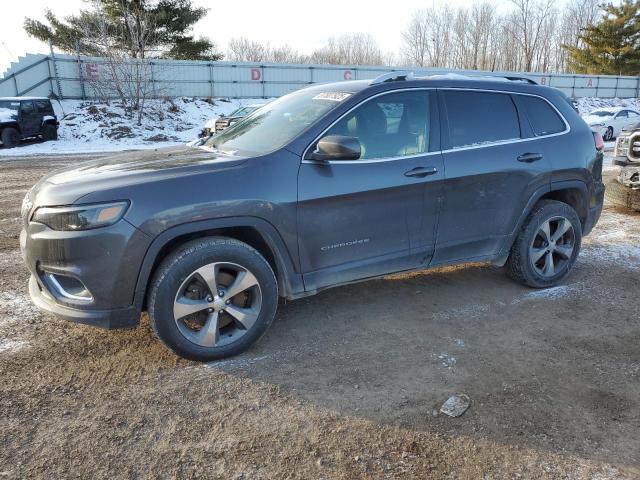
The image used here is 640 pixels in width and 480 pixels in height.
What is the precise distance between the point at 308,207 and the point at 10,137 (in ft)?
60.6

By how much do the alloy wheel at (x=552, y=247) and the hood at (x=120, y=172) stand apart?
9.17 feet

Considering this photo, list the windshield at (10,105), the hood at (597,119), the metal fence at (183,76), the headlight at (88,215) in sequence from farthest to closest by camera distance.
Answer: the metal fence at (183,76), the hood at (597,119), the windshield at (10,105), the headlight at (88,215)

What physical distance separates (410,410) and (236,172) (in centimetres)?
178

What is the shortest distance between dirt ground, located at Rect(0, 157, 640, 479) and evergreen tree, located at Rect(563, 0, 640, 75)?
56365 millimetres

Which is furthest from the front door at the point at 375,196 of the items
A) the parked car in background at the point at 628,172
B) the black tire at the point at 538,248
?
the parked car in background at the point at 628,172

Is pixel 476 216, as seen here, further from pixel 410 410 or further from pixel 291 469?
pixel 291 469

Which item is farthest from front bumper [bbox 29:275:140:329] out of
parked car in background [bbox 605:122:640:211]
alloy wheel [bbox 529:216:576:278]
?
parked car in background [bbox 605:122:640:211]

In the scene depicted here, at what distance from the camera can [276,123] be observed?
12.9 ft

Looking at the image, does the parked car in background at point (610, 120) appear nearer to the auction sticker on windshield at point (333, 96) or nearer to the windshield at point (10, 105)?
the auction sticker on windshield at point (333, 96)

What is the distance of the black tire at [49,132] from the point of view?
1947 cm

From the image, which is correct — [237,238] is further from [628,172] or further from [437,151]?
[628,172]

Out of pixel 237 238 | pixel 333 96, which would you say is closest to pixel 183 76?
pixel 333 96

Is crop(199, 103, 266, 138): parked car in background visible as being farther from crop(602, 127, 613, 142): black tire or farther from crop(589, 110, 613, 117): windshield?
crop(589, 110, 613, 117): windshield

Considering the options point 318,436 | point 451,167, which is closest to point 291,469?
point 318,436
